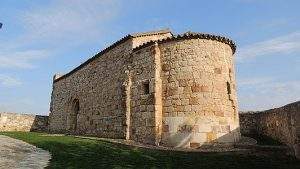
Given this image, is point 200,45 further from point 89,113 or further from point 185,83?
point 89,113

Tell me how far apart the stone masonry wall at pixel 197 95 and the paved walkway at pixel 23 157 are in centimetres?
507

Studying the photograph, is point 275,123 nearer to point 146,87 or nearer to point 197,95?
point 197,95

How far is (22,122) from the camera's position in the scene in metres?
23.1

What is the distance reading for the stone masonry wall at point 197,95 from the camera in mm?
11547

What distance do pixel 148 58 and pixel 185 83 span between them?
82.2 inches

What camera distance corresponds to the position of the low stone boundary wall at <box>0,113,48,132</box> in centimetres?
2214

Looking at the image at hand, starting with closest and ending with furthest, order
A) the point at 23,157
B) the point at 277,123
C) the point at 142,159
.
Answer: the point at 23,157 < the point at 142,159 < the point at 277,123

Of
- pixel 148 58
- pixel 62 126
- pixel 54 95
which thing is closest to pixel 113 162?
pixel 148 58

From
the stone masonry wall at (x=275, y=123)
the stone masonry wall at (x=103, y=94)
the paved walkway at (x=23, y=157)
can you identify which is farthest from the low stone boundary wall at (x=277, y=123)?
the paved walkway at (x=23, y=157)

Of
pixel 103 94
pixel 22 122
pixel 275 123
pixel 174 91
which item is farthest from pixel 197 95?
pixel 22 122

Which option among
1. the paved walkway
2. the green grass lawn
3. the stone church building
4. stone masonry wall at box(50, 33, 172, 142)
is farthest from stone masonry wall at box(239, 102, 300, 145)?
the paved walkway

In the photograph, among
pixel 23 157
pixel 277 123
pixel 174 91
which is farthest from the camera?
pixel 277 123

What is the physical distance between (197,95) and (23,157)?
6736 mm

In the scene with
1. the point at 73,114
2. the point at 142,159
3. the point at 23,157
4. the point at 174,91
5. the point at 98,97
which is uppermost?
the point at 98,97
